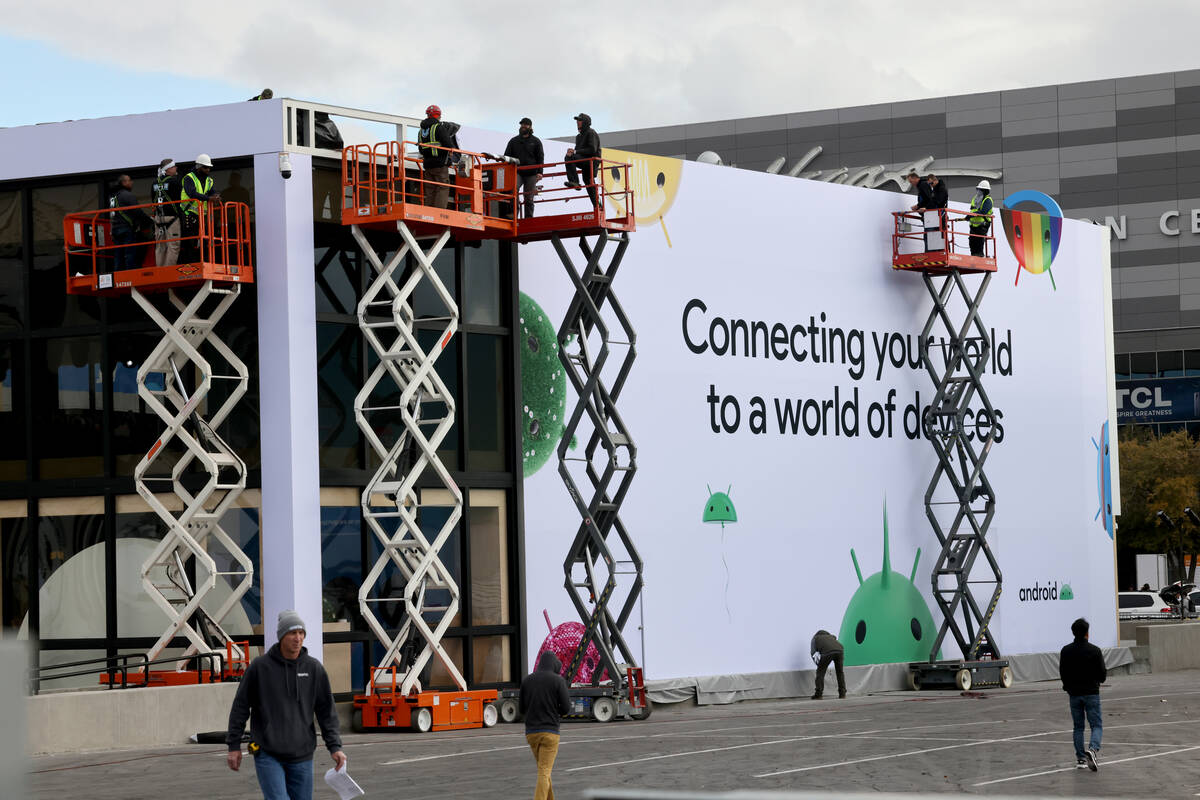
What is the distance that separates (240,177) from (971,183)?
6967 centimetres

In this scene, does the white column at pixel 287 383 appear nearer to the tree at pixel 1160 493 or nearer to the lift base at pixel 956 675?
the lift base at pixel 956 675

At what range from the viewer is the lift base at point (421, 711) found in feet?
86.2

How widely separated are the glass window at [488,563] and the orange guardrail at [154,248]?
19.6 feet

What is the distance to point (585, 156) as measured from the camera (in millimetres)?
28781

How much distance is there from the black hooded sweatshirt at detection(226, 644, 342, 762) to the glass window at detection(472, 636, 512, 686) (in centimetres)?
1686

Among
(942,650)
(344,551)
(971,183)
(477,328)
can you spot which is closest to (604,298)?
(477,328)

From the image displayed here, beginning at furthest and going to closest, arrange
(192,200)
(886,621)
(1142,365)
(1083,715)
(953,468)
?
(1142,365)
(953,468)
(886,621)
(192,200)
(1083,715)

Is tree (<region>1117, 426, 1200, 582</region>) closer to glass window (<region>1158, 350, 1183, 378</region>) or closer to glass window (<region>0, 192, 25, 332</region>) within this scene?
glass window (<region>1158, 350, 1183, 378</region>)

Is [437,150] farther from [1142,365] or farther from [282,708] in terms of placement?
[1142,365]

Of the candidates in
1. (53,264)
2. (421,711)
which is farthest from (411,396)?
(53,264)

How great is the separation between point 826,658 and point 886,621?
3320 millimetres

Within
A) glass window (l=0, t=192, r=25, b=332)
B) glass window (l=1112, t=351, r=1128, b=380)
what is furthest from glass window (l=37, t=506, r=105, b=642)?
glass window (l=1112, t=351, r=1128, b=380)

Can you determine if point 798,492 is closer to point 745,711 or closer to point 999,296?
point 745,711

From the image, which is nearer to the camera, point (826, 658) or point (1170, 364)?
point (826, 658)
